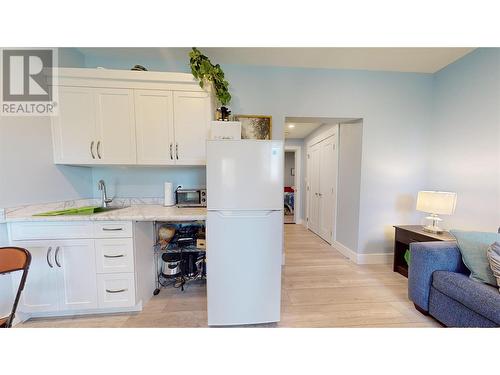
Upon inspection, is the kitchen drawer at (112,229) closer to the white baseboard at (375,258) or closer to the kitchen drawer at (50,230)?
the kitchen drawer at (50,230)

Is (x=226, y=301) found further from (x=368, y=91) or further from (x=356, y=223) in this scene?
(x=368, y=91)

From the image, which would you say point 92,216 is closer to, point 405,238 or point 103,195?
point 103,195

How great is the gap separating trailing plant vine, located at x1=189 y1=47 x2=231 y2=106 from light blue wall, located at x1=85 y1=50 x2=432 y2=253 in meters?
0.39

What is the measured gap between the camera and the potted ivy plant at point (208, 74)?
163cm

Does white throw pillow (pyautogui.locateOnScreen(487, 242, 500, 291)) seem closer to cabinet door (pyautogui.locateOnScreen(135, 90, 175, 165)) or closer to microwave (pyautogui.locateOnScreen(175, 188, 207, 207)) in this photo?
microwave (pyautogui.locateOnScreen(175, 188, 207, 207))

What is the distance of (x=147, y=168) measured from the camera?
2.07m

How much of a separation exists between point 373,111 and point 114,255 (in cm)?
339

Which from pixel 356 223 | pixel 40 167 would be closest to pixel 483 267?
pixel 356 223

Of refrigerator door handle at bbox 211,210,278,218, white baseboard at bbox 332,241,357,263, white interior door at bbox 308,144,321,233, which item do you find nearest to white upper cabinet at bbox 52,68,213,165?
refrigerator door handle at bbox 211,210,278,218

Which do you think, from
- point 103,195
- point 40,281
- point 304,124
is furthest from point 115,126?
→ point 304,124

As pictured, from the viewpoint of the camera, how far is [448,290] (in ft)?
4.35

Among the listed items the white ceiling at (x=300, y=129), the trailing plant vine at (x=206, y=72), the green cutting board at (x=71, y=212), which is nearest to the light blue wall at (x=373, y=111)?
the trailing plant vine at (x=206, y=72)

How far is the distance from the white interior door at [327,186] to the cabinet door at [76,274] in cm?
323
